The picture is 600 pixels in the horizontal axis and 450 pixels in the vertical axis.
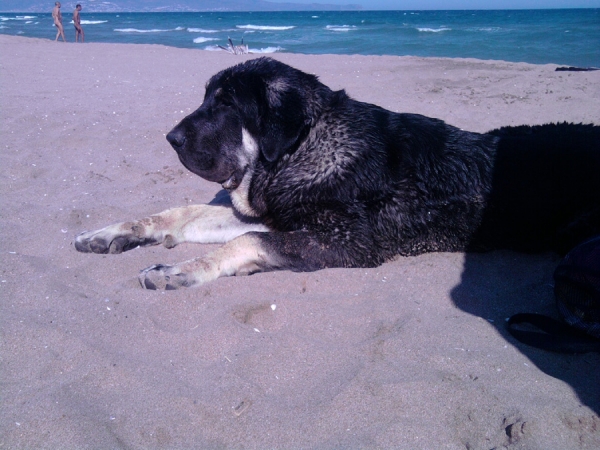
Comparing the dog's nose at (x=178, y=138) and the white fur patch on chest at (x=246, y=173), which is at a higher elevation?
the dog's nose at (x=178, y=138)

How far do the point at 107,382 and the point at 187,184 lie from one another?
3.47 m

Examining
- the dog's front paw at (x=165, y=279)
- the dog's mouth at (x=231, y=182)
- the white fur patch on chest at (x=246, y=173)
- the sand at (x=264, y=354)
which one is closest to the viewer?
the sand at (x=264, y=354)

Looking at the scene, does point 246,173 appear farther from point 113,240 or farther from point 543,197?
point 543,197

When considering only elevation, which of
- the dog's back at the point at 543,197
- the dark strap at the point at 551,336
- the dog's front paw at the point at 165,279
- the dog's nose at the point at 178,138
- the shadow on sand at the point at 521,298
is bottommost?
the shadow on sand at the point at 521,298

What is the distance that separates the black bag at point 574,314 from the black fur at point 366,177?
3.08ft

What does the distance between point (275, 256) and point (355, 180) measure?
33.8 inches

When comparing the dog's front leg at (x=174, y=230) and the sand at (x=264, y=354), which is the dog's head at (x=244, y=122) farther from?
the sand at (x=264, y=354)

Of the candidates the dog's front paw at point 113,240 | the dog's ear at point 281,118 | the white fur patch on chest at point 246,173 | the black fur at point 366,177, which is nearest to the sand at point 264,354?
the dog's front paw at point 113,240

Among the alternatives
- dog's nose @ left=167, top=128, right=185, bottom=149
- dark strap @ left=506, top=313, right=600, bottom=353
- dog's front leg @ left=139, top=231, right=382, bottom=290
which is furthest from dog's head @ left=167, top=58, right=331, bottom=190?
dark strap @ left=506, top=313, right=600, bottom=353

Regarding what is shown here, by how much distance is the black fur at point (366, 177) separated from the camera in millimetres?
3809

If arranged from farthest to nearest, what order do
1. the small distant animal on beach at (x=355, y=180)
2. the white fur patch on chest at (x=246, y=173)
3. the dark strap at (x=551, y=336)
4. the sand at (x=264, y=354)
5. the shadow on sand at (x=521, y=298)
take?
the white fur patch on chest at (x=246, y=173), the small distant animal on beach at (x=355, y=180), the dark strap at (x=551, y=336), the shadow on sand at (x=521, y=298), the sand at (x=264, y=354)

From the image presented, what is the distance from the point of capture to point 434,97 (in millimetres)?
9586

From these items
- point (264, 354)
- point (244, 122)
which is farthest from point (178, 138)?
point (264, 354)

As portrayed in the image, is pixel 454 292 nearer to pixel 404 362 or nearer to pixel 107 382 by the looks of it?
pixel 404 362
